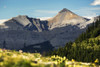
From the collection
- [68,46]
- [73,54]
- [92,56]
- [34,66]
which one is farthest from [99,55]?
[34,66]

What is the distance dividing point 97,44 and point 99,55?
37570mm

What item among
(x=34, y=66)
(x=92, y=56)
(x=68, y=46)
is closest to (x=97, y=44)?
(x=68, y=46)

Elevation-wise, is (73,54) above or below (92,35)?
below

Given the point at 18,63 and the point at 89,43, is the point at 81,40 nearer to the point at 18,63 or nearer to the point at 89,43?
the point at 89,43

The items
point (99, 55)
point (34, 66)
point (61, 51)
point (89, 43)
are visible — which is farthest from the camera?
point (89, 43)

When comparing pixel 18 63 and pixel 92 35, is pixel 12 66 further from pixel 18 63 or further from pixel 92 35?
pixel 92 35

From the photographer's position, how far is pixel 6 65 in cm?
1000

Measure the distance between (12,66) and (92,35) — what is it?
195599 mm

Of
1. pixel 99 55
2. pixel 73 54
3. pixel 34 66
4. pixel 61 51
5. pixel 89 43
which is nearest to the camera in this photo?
pixel 34 66

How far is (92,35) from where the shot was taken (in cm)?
19938

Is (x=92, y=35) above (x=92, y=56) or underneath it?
above

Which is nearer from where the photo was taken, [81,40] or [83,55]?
[83,55]

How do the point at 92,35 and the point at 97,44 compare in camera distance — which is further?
the point at 92,35

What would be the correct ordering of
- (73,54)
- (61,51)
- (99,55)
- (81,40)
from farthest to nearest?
1. (81,40)
2. (61,51)
3. (73,54)
4. (99,55)
